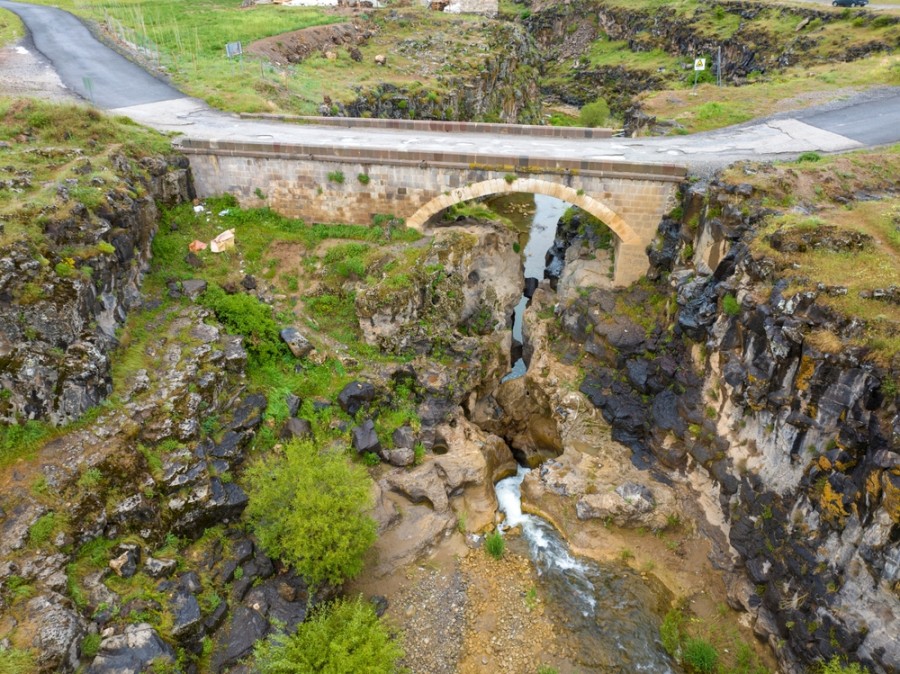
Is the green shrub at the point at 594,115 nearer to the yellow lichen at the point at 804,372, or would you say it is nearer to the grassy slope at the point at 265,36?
the grassy slope at the point at 265,36

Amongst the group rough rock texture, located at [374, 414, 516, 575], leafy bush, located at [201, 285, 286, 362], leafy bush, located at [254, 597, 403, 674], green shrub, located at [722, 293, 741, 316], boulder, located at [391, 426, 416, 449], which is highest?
green shrub, located at [722, 293, 741, 316]

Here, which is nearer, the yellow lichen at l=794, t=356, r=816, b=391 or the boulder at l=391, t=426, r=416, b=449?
the yellow lichen at l=794, t=356, r=816, b=391

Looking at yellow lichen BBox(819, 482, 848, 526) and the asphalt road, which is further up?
the asphalt road

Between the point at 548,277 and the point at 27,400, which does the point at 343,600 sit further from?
the point at 548,277

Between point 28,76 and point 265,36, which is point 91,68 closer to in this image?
point 28,76

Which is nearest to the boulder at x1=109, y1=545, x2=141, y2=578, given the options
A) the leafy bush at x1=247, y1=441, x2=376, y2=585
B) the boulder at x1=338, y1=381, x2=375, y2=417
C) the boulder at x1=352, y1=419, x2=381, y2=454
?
the leafy bush at x1=247, y1=441, x2=376, y2=585

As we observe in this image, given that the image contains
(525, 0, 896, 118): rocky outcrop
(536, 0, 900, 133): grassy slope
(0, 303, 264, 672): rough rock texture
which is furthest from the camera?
(525, 0, 896, 118): rocky outcrop

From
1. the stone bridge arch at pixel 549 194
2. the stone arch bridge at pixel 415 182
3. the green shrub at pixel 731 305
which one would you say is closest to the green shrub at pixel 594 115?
the stone arch bridge at pixel 415 182

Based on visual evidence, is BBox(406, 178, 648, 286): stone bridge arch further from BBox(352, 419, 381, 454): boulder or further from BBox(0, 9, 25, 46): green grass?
BBox(0, 9, 25, 46): green grass
